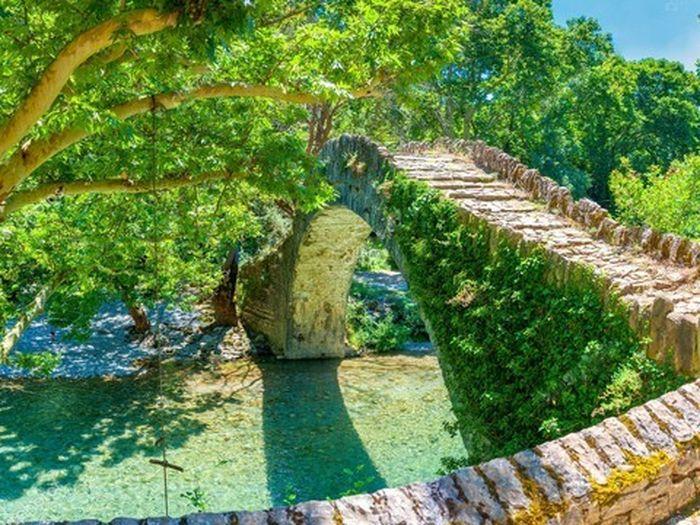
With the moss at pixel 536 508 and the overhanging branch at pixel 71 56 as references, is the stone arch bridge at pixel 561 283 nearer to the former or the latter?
the moss at pixel 536 508

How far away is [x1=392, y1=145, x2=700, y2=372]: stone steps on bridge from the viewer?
15.2 feet

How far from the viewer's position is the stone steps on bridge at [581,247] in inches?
182

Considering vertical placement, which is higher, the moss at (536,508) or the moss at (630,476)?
the moss at (630,476)

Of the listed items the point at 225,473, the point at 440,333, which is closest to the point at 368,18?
the point at 440,333

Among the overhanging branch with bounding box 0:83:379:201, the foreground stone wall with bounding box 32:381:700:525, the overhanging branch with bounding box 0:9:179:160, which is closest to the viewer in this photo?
the foreground stone wall with bounding box 32:381:700:525

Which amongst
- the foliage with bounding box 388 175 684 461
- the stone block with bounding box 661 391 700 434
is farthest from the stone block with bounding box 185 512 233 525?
the foliage with bounding box 388 175 684 461

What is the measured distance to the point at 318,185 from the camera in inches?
306

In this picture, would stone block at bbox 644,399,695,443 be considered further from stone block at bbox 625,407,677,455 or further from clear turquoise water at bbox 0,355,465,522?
clear turquoise water at bbox 0,355,465,522

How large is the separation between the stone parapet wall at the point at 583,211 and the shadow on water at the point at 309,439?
356cm

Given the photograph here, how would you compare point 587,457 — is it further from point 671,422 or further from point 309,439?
point 309,439

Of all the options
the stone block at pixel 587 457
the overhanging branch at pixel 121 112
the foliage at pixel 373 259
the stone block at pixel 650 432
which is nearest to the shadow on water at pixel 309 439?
the overhanging branch at pixel 121 112

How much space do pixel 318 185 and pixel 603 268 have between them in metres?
3.33

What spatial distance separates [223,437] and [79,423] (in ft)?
7.87

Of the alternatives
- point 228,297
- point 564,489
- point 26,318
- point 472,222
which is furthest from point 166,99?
point 228,297
